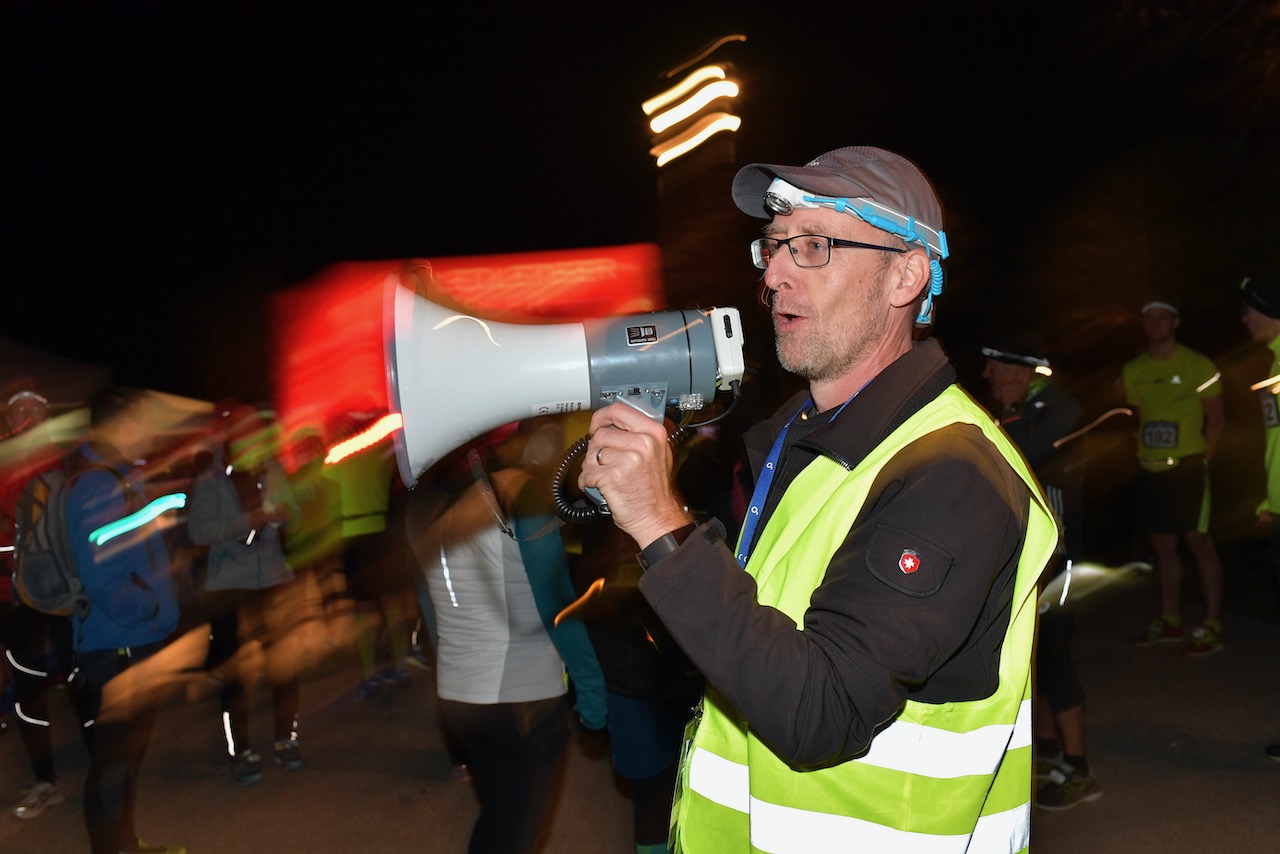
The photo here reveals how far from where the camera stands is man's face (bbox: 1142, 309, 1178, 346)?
594 centimetres

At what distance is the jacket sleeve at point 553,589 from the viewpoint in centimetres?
278

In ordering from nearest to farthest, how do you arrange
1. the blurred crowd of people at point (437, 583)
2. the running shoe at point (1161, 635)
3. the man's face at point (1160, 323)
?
the blurred crowd of people at point (437, 583) → the man's face at point (1160, 323) → the running shoe at point (1161, 635)

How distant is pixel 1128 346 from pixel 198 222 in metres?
11.9

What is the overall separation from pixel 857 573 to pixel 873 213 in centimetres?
68

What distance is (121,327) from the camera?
12.5 metres

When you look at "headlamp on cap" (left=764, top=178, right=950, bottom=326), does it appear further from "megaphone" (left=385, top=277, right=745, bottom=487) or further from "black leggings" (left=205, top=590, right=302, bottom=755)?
"black leggings" (left=205, top=590, right=302, bottom=755)

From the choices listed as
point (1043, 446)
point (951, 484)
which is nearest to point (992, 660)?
point (951, 484)

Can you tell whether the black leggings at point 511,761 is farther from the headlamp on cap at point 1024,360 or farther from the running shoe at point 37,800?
the running shoe at point 37,800

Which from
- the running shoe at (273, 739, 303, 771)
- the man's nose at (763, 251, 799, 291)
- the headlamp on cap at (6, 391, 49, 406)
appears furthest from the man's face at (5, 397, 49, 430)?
the man's nose at (763, 251, 799, 291)

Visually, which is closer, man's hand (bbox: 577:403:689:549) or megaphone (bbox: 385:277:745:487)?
man's hand (bbox: 577:403:689:549)

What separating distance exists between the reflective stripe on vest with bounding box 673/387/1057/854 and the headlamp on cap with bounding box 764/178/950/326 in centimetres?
30

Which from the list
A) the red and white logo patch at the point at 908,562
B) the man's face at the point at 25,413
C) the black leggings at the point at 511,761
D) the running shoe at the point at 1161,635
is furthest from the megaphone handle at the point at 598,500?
the running shoe at the point at 1161,635

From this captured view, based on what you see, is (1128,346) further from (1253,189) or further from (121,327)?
(121,327)

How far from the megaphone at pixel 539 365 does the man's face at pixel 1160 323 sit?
516cm
